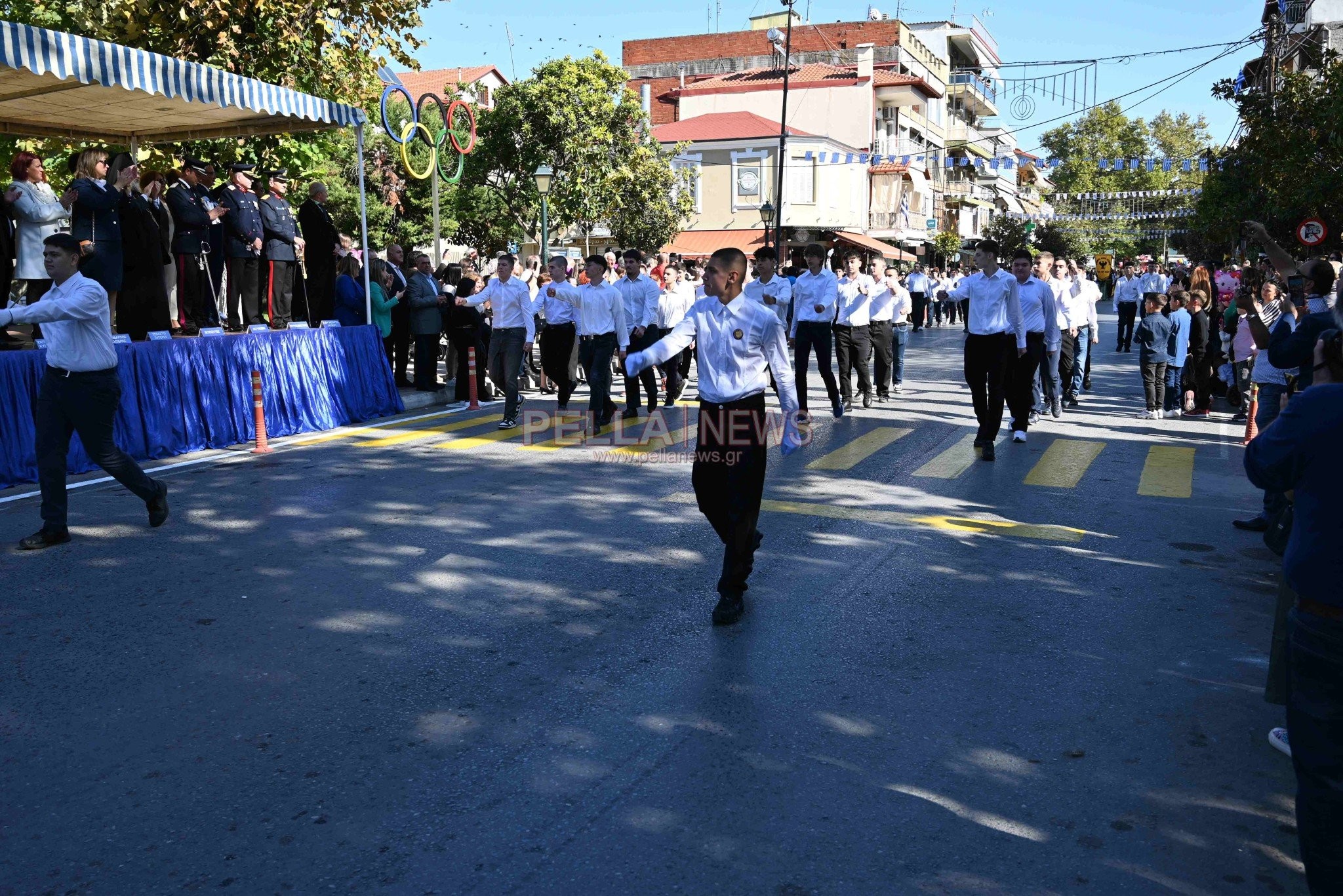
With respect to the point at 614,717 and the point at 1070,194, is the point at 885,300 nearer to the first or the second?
the point at 614,717

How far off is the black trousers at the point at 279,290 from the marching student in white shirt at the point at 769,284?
5.52 m

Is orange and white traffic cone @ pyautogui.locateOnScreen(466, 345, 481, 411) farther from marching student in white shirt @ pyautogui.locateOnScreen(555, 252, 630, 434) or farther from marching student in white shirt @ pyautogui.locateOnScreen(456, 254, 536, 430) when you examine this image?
marching student in white shirt @ pyautogui.locateOnScreen(555, 252, 630, 434)

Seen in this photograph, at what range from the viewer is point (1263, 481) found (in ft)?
10.8

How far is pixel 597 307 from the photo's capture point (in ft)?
42.4

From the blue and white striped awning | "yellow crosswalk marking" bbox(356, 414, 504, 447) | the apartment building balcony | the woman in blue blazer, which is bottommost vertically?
"yellow crosswalk marking" bbox(356, 414, 504, 447)

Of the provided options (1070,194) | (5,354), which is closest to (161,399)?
(5,354)

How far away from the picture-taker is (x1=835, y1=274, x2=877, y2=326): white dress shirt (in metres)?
14.3

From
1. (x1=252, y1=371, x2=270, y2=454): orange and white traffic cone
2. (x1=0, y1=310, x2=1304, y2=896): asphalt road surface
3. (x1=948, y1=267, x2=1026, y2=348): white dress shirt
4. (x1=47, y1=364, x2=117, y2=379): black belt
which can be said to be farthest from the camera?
(x1=252, y1=371, x2=270, y2=454): orange and white traffic cone

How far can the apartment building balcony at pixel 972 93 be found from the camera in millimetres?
71625

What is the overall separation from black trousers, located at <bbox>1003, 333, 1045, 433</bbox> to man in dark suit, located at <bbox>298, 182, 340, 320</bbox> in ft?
27.6

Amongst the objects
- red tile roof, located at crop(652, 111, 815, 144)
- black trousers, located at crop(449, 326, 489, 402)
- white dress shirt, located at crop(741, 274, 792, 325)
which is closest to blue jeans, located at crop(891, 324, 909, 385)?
white dress shirt, located at crop(741, 274, 792, 325)

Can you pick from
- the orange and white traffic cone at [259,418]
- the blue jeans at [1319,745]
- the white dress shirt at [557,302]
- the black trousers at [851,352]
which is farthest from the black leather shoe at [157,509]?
the black trousers at [851,352]

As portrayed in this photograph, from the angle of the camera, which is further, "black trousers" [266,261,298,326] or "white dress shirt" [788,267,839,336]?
"black trousers" [266,261,298,326]

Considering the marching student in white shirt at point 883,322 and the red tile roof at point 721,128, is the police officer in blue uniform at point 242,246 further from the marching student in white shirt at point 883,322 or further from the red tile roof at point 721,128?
the red tile roof at point 721,128
